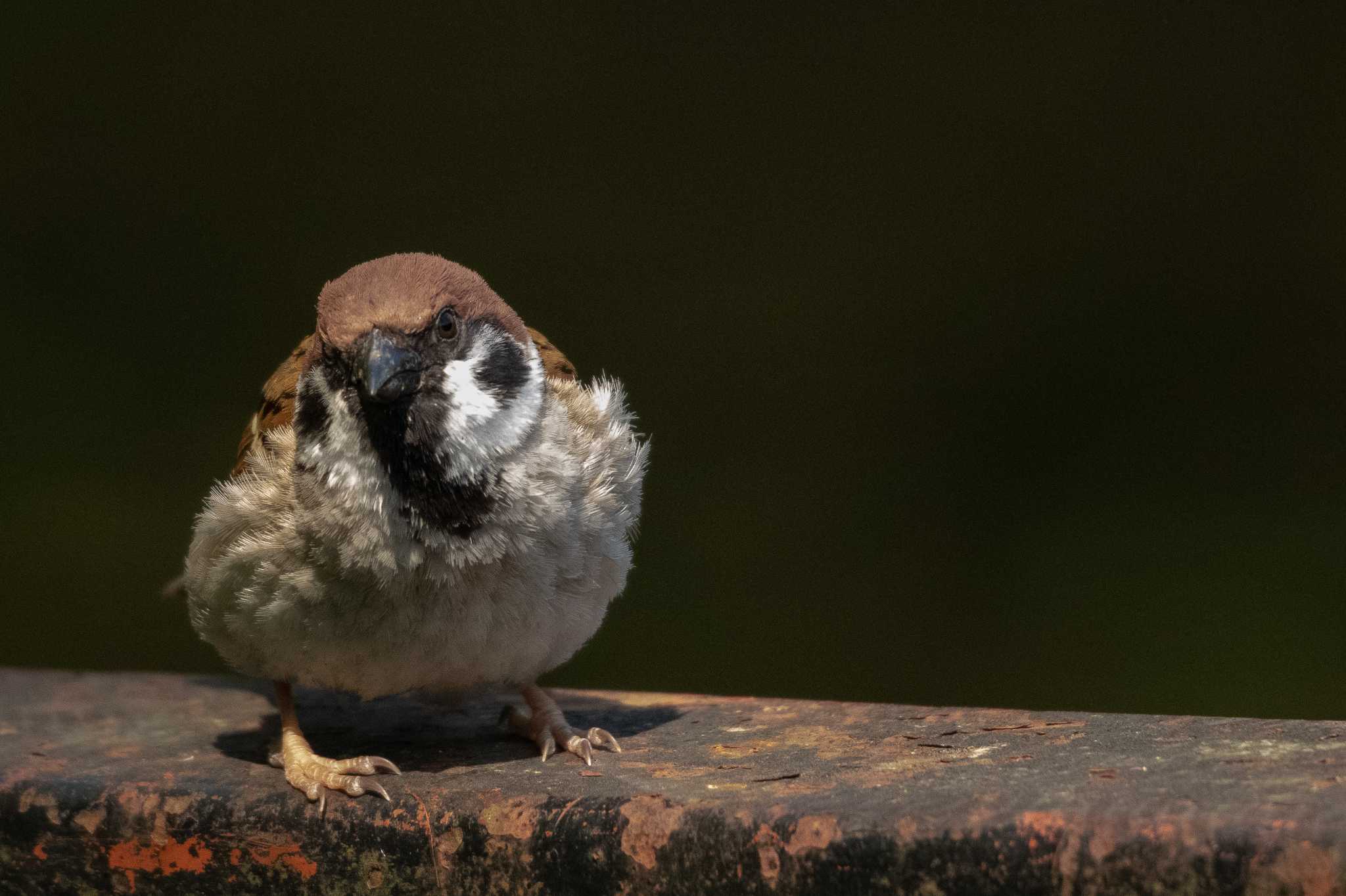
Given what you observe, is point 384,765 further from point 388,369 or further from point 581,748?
point 388,369

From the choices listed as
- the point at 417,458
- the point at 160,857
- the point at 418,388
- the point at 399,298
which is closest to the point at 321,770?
the point at 160,857

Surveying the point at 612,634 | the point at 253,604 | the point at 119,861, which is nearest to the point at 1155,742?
the point at 253,604

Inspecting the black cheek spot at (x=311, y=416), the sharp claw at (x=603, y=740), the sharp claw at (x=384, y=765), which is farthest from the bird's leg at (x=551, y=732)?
the black cheek spot at (x=311, y=416)

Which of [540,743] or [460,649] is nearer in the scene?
[460,649]

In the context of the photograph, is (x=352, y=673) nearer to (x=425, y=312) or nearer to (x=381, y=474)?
(x=381, y=474)

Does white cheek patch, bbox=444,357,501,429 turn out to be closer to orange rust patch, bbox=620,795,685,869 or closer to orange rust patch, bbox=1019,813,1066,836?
orange rust patch, bbox=620,795,685,869

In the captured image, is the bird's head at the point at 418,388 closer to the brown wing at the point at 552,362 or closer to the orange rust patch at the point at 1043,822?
the brown wing at the point at 552,362

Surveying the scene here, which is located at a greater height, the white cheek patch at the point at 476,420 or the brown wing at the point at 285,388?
the brown wing at the point at 285,388
